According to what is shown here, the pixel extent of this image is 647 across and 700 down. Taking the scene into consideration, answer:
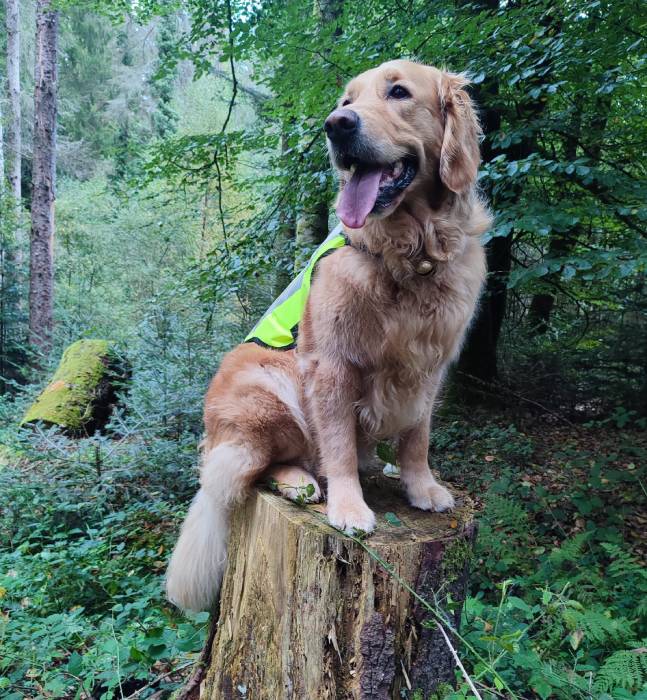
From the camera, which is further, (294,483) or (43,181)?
(43,181)

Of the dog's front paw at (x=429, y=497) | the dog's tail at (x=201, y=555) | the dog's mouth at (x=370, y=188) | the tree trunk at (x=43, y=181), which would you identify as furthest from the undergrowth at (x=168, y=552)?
the tree trunk at (x=43, y=181)

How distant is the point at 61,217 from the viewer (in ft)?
57.0

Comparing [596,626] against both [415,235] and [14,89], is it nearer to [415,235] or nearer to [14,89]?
→ [415,235]

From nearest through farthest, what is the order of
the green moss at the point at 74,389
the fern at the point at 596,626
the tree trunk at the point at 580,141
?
the fern at the point at 596,626
the tree trunk at the point at 580,141
the green moss at the point at 74,389

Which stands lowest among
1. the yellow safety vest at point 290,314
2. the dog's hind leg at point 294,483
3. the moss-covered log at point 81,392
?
the moss-covered log at point 81,392

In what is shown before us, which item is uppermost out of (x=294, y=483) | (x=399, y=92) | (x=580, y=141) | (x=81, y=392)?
(x=580, y=141)

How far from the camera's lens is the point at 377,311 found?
1999 millimetres

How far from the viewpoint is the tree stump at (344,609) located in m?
1.63

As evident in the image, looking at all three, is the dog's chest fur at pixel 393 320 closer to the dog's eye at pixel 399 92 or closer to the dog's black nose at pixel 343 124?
the dog's black nose at pixel 343 124

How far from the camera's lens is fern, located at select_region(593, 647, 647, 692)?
6.19 ft

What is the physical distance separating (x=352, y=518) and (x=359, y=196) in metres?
1.18

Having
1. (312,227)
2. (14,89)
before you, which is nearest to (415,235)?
(312,227)

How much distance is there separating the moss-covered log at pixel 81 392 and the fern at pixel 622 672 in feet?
18.7

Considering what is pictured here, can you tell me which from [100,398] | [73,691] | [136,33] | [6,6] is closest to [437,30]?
[73,691]
